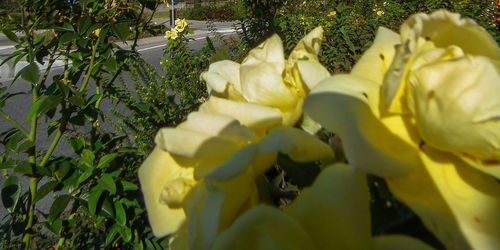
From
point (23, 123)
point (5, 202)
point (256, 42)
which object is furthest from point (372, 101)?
point (23, 123)

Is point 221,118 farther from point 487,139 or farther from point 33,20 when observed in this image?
point 33,20

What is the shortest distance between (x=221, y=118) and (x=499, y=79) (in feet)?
0.95

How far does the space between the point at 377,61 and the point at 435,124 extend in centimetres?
14

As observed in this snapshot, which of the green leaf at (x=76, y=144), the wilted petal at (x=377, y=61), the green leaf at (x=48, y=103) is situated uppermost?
the wilted petal at (x=377, y=61)

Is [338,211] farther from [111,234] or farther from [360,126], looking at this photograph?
[111,234]

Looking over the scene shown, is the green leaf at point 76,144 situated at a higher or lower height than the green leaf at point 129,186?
higher

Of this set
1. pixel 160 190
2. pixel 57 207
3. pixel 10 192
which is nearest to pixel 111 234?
pixel 57 207

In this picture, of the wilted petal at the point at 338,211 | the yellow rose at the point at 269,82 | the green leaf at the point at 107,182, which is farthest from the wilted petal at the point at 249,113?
the green leaf at the point at 107,182

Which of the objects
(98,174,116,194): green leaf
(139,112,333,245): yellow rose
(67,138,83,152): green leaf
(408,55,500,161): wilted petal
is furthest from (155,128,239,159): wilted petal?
(67,138,83,152): green leaf

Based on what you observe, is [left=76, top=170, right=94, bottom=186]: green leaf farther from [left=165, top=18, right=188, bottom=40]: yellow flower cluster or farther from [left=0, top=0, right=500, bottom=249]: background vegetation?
[left=165, top=18, right=188, bottom=40]: yellow flower cluster

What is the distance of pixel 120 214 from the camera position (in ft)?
5.36

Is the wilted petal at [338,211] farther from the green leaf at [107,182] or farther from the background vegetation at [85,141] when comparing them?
the green leaf at [107,182]

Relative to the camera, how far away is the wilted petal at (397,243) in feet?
1.19

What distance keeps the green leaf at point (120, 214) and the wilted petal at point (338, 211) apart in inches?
53.8
